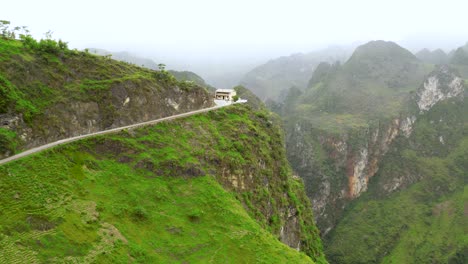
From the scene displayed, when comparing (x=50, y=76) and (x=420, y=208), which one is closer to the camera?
(x=50, y=76)

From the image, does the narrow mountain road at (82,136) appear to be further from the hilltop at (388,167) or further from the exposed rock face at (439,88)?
the exposed rock face at (439,88)

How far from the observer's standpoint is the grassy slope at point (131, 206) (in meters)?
26.0

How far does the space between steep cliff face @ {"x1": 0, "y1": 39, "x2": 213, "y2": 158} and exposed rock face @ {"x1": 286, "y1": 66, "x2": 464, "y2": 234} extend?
76.1 m

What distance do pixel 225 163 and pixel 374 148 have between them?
89387 mm

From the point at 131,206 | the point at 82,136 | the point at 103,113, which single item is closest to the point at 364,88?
the point at 103,113

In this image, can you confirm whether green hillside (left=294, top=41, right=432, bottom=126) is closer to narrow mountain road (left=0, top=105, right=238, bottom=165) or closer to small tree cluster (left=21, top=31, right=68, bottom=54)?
narrow mountain road (left=0, top=105, right=238, bottom=165)

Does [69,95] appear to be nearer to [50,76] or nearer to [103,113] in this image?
[50,76]

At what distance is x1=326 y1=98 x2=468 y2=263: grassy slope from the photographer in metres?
92.9

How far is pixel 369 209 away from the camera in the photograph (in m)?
110

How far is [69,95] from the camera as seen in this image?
39.9 metres

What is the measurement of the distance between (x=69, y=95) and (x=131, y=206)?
51.5ft

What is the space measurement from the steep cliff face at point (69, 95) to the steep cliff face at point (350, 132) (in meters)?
76.8

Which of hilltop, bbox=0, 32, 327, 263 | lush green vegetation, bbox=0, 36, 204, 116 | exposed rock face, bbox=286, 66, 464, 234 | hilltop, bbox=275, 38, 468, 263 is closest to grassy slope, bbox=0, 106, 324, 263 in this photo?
hilltop, bbox=0, 32, 327, 263

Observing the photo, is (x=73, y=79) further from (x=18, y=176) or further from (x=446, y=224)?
(x=446, y=224)
